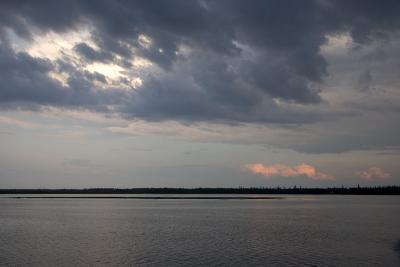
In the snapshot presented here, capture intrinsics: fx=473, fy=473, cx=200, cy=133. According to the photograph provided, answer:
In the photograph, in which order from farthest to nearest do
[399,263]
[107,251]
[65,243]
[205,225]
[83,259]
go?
[205,225] → [65,243] → [107,251] → [83,259] → [399,263]

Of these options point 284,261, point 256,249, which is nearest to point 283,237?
point 256,249

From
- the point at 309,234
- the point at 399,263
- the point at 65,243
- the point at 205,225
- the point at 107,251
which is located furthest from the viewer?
the point at 205,225

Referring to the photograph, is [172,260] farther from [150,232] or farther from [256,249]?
[150,232]

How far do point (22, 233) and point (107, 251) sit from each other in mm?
16970

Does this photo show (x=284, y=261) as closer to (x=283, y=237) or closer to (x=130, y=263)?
(x=130, y=263)

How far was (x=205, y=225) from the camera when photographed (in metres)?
59.5

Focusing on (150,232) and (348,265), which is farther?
(150,232)

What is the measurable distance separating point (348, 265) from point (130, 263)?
565 inches

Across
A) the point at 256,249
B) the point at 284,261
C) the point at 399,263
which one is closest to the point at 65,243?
the point at 256,249

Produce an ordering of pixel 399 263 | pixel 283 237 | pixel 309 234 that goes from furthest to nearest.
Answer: pixel 309 234 → pixel 283 237 → pixel 399 263

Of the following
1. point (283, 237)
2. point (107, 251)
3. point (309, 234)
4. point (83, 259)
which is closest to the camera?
point (83, 259)

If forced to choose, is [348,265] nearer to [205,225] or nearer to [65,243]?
[65,243]

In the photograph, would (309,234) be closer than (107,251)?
No

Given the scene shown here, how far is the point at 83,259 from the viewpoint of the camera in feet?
108
